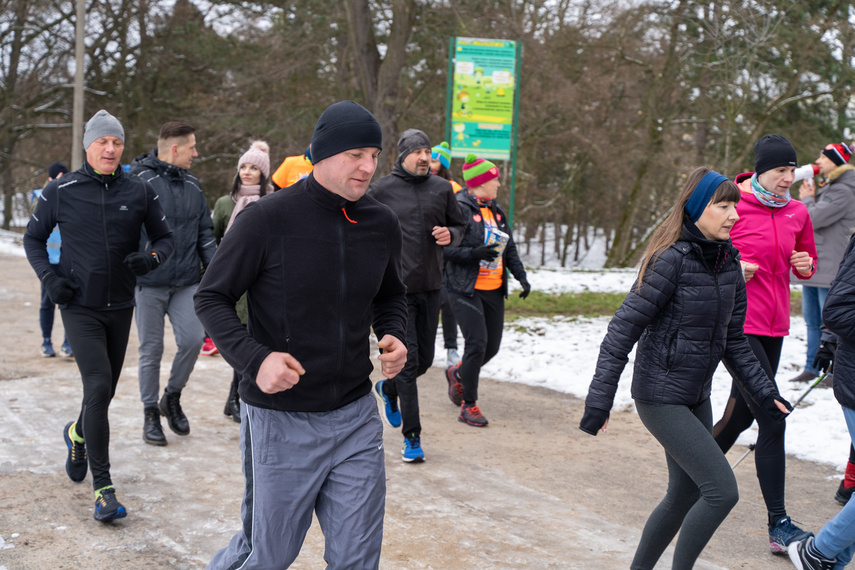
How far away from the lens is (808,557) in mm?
3633

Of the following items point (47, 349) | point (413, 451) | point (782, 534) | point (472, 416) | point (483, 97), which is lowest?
point (47, 349)

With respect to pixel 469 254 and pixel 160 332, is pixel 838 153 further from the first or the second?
pixel 160 332

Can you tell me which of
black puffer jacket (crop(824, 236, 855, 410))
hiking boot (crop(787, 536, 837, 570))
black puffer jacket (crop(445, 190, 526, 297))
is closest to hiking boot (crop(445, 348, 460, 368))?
black puffer jacket (crop(445, 190, 526, 297))

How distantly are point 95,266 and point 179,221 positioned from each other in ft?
4.57

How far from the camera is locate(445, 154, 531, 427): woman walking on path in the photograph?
6492 millimetres

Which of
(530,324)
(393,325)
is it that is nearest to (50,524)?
(393,325)

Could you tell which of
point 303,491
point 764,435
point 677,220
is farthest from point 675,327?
point 303,491

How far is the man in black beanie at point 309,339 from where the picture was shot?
2.65 metres

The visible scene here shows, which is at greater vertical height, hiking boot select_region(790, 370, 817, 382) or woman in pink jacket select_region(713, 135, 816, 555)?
woman in pink jacket select_region(713, 135, 816, 555)

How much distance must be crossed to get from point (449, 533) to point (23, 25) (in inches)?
1156

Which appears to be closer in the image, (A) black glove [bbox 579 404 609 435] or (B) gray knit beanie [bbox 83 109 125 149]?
(A) black glove [bbox 579 404 609 435]

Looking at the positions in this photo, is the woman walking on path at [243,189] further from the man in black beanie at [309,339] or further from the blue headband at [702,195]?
the blue headband at [702,195]

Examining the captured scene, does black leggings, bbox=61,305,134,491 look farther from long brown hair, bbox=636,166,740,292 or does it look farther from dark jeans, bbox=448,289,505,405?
long brown hair, bbox=636,166,740,292

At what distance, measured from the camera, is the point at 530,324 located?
35.7ft
